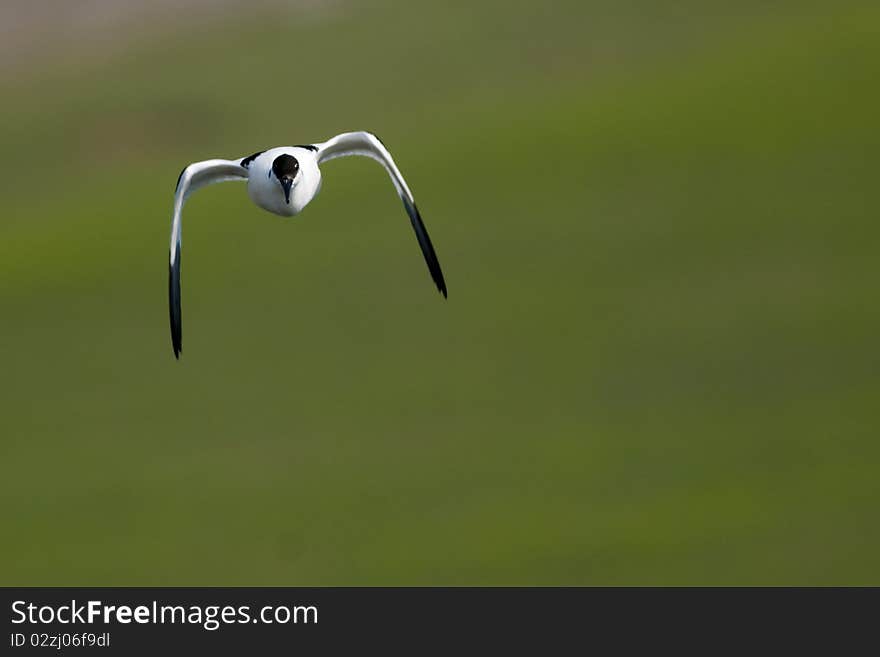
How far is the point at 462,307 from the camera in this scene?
119ft

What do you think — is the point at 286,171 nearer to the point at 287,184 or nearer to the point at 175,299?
the point at 287,184

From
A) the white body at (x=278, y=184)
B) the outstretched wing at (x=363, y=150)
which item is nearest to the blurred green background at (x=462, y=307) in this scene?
the outstretched wing at (x=363, y=150)

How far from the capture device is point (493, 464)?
31344 millimetres

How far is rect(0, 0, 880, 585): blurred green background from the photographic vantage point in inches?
1188

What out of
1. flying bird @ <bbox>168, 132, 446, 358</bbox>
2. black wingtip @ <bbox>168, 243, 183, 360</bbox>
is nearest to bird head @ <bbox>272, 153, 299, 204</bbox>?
flying bird @ <bbox>168, 132, 446, 358</bbox>

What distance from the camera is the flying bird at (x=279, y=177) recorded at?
1467cm

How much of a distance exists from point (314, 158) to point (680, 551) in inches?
578

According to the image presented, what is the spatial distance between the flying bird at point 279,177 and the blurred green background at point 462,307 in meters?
12.9

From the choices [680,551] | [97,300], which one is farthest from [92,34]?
[680,551]

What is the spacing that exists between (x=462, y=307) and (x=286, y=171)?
21854mm

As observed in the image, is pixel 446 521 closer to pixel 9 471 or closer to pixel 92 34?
pixel 9 471

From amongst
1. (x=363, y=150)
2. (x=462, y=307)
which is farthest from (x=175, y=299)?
(x=462, y=307)

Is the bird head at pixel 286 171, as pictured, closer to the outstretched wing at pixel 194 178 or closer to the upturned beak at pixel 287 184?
the upturned beak at pixel 287 184

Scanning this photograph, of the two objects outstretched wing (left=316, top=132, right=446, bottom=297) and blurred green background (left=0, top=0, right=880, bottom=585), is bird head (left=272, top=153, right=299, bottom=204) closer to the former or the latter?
outstretched wing (left=316, top=132, right=446, bottom=297)
